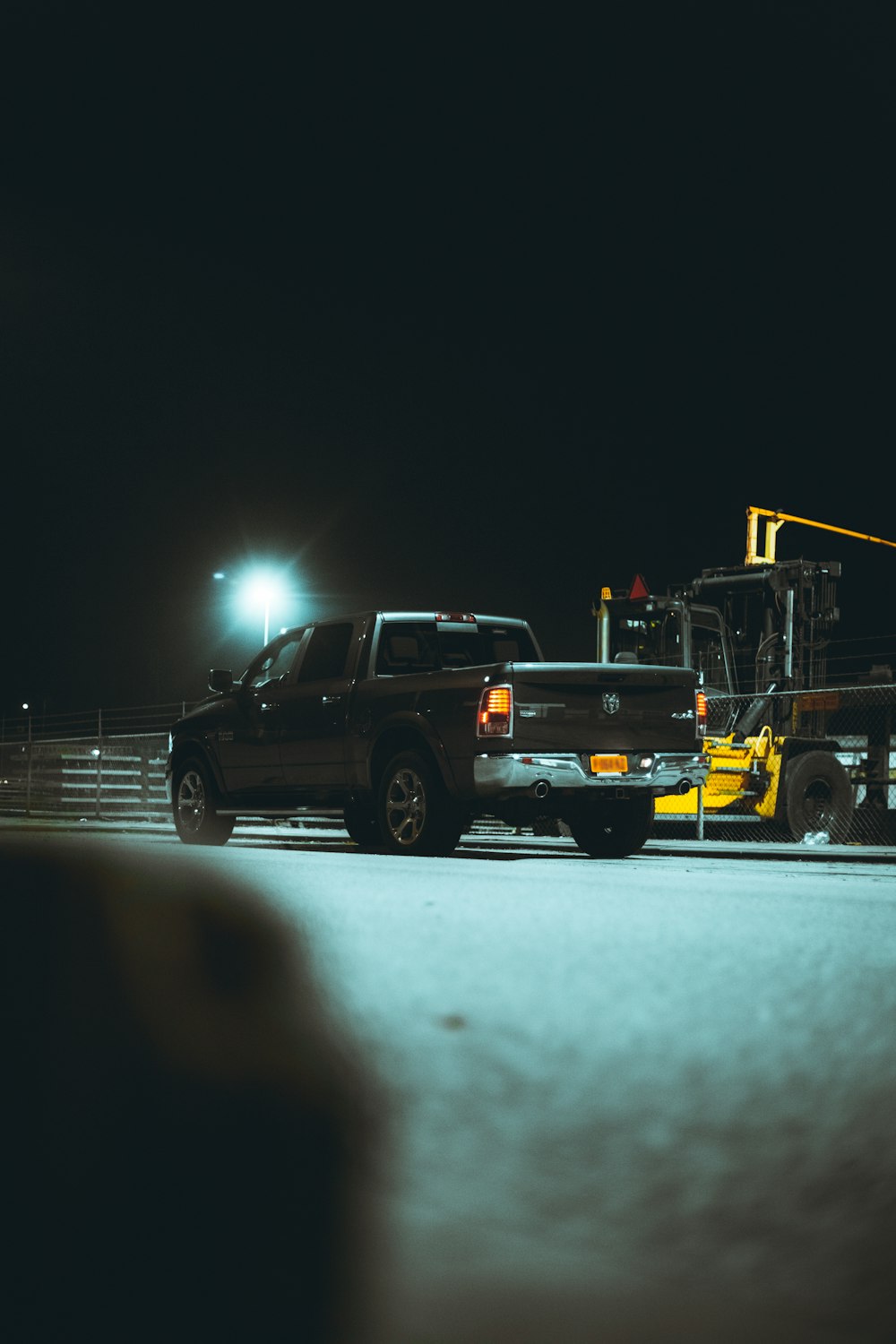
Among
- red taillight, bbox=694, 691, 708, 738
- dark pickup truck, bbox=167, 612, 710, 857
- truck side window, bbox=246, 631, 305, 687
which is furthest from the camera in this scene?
truck side window, bbox=246, 631, 305, 687

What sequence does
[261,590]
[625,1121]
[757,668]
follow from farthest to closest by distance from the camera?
[261,590] → [757,668] → [625,1121]

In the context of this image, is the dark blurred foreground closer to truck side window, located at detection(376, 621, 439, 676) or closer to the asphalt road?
the asphalt road

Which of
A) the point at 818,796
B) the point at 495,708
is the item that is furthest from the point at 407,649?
the point at 818,796

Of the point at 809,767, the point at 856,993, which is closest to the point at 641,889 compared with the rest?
the point at 856,993

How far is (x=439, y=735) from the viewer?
12.2 m

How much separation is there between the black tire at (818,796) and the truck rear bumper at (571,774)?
5.68 m

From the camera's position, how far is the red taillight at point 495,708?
11867mm

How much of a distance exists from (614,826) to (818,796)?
5.89m

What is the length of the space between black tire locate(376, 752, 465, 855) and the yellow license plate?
111 centimetres

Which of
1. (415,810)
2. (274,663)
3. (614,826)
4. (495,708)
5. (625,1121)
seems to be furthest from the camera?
(274,663)

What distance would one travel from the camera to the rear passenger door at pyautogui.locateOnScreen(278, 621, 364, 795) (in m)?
13.5

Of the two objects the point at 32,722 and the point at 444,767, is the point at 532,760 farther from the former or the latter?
Answer: the point at 32,722

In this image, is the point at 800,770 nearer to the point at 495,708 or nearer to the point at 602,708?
the point at 602,708

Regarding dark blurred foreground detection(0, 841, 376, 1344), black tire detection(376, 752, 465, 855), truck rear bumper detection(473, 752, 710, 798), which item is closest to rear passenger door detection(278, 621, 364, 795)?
black tire detection(376, 752, 465, 855)
